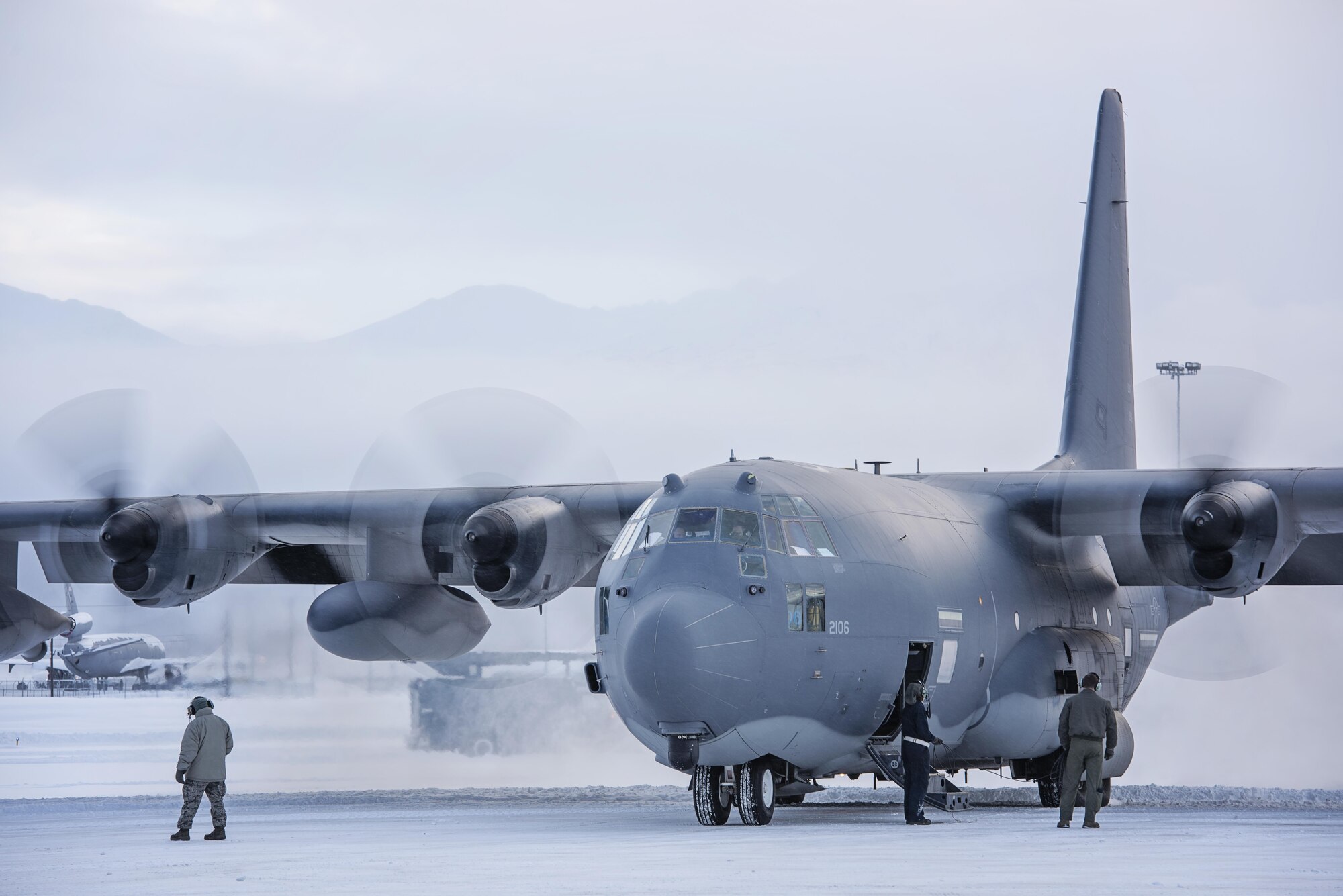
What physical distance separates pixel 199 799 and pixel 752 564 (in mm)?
5165

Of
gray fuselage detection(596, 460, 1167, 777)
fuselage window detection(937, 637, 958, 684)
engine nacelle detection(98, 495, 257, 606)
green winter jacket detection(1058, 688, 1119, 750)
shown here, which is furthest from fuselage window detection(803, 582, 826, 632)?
engine nacelle detection(98, 495, 257, 606)

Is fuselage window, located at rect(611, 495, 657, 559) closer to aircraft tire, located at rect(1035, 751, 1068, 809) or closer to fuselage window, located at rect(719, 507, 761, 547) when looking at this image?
fuselage window, located at rect(719, 507, 761, 547)

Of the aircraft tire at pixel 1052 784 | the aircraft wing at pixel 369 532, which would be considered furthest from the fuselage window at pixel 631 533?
the aircraft tire at pixel 1052 784

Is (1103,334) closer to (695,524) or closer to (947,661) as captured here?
(947,661)

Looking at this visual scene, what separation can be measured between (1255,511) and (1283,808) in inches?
155

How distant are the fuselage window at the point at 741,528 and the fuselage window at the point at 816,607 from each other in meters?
0.64

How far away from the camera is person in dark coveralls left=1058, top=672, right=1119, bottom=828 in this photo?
14.5 metres

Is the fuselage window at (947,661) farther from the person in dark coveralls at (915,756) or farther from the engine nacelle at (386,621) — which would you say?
the engine nacelle at (386,621)

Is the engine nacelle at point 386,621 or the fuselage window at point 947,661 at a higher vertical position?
the engine nacelle at point 386,621

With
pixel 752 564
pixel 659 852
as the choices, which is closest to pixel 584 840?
pixel 659 852

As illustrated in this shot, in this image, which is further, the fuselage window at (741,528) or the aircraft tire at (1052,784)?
the aircraft tire at (1052,784)

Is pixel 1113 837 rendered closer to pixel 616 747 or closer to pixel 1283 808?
pixel 1283 808

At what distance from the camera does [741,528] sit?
561 inches

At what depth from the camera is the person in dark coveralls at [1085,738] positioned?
14500 mm
